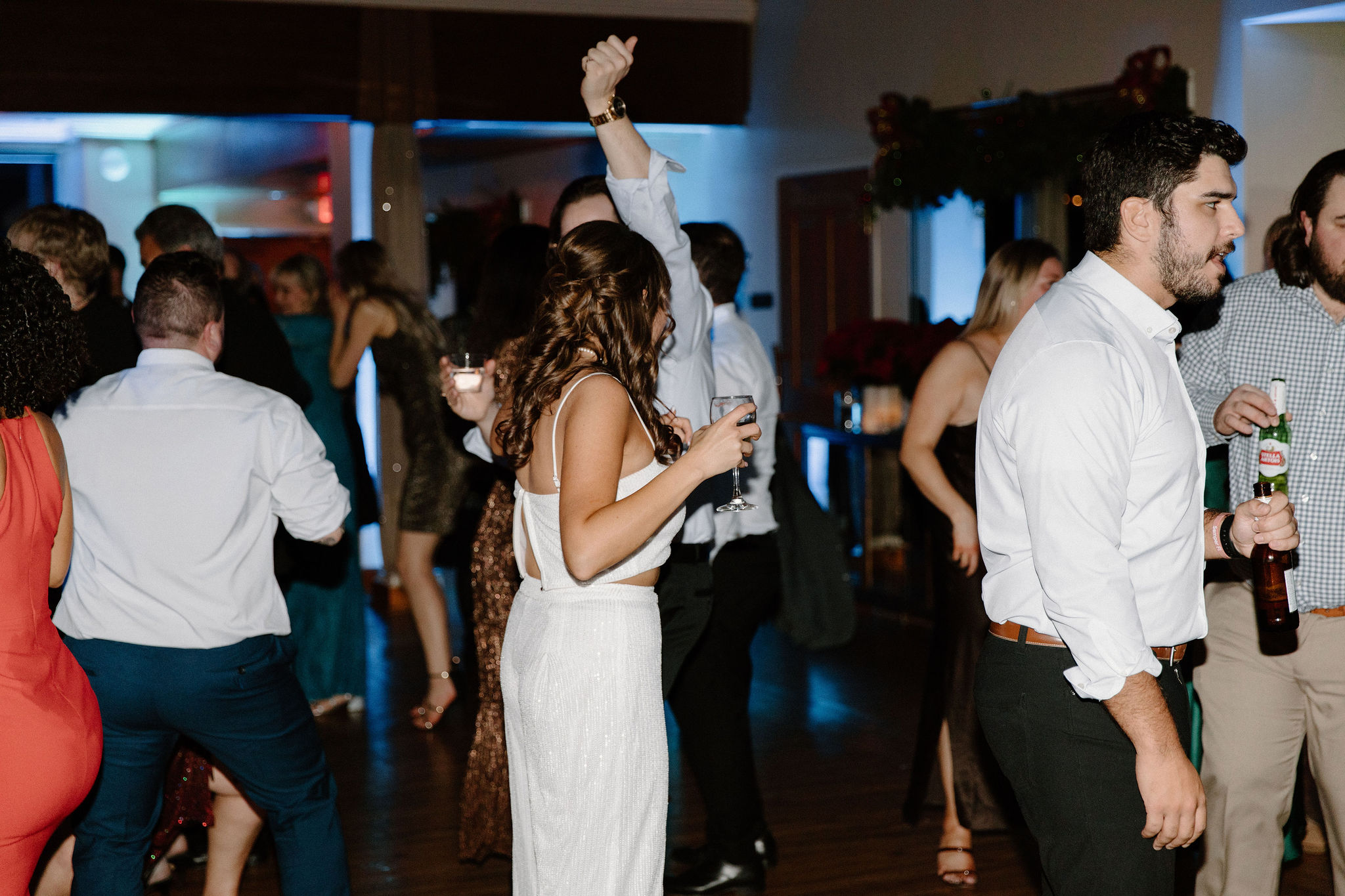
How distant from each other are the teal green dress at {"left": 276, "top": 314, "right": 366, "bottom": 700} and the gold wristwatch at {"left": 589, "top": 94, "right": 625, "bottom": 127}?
269cm

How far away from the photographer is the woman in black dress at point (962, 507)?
3.58 meters

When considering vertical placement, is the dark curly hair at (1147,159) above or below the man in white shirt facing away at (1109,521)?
above

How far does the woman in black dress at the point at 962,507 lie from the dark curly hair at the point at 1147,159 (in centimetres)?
140

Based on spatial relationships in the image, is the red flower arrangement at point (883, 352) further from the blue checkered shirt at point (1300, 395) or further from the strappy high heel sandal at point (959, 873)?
the blue checkered shirt at point (1300, 395)

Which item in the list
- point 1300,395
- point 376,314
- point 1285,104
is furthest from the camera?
point 1285,104

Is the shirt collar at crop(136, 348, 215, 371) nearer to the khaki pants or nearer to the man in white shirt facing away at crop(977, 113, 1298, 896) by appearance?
the man in white shirt facing away at crop(977, 113, 1298, 896)

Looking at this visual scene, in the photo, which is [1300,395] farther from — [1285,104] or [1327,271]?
[1285,104]

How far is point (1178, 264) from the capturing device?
2.05m

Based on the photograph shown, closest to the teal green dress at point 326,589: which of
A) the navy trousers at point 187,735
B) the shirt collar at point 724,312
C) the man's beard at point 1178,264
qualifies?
the shirt collar at point 724,312

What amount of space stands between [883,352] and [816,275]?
2.44 m

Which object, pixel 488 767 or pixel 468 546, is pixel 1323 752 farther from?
pixel 468 546

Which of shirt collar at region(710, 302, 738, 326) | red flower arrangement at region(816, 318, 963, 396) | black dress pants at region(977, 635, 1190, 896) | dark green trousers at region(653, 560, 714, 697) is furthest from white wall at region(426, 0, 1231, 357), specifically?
black dress pants at region(977, 635, 1190, 896)

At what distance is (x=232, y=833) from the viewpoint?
10.7 ft

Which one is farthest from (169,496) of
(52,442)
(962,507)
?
(962,507)
